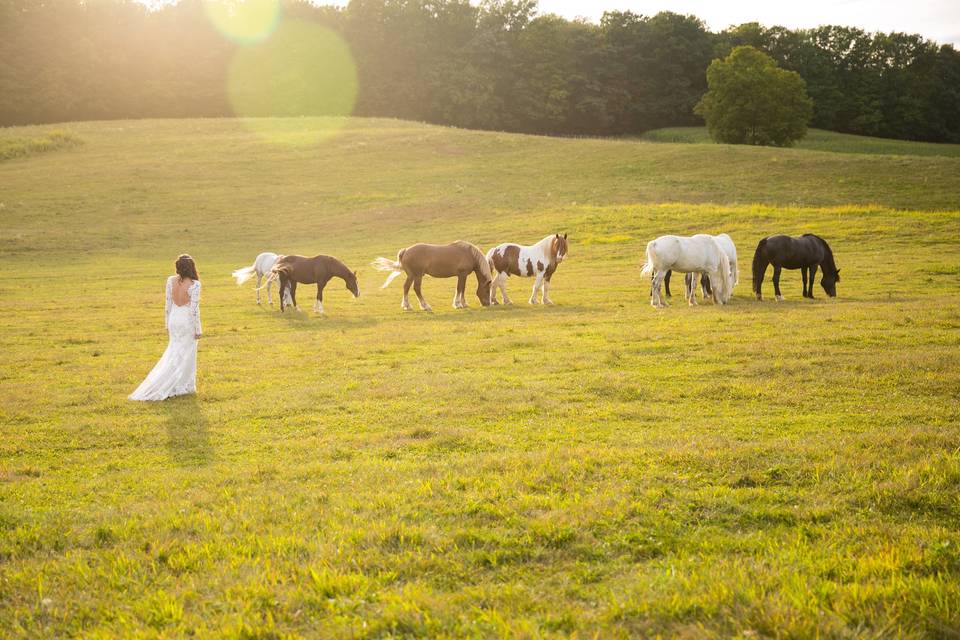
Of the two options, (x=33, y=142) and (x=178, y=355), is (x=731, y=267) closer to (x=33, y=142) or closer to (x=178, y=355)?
(x=178, y=355)

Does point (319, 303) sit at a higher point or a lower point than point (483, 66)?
lower

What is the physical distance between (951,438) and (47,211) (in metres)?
45.0

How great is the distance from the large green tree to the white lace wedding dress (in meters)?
64.6

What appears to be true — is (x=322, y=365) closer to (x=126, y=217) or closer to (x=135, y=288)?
(x=135, y=288)

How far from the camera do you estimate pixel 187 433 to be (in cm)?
906

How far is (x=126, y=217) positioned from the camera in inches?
1594

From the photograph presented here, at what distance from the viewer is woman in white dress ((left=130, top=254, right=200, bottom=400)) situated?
11.1 meters

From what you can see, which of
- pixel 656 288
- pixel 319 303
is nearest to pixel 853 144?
pixel 656 288

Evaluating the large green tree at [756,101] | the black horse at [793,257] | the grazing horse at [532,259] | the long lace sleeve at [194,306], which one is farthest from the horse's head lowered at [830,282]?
the large green tree at [756,101]

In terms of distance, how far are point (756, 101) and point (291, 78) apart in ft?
167

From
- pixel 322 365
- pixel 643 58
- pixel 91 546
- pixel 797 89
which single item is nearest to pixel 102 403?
pixel 322 365

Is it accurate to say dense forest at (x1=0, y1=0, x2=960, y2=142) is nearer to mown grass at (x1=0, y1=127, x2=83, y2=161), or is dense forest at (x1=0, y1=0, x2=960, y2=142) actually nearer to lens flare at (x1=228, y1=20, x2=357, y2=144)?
lens flare at (x1=228, y1=20, x2=357, y2=144)

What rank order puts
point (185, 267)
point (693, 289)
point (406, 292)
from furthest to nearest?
1. point (406, 292)
2. point (693, 289)
3. point (185, 267)

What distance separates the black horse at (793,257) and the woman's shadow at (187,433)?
15062 mm
